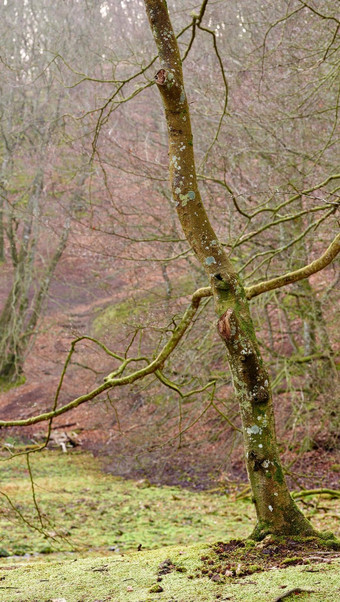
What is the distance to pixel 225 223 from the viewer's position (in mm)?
10586

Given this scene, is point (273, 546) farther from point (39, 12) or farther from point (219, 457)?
point (39, 12)

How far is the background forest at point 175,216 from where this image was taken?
24.1ft

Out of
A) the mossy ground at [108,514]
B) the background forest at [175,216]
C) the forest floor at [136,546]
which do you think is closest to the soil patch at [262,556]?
the forest floor at [136,546]

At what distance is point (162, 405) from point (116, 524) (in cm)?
267

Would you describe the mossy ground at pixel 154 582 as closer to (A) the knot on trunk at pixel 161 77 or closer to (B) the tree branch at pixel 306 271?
(B) the tree branch at pixel 306 271

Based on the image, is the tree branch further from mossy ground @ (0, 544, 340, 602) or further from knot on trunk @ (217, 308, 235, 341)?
mossy ground @ (0, 544, 340, 602)

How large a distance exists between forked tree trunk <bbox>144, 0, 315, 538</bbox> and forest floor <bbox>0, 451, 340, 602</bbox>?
19 cm

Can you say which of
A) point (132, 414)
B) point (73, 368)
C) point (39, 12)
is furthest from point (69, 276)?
point (132, 414)

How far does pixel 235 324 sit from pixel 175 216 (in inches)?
368

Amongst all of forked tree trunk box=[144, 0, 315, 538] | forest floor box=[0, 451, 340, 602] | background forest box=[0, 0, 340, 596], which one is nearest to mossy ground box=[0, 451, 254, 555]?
forest floor box=[0, 451, 340, 602]

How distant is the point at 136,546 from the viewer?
7098 millimetres

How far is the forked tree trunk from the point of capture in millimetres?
3387

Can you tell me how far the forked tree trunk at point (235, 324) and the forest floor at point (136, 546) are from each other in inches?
7.6

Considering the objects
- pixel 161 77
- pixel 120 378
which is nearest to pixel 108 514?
pixel 120 378
